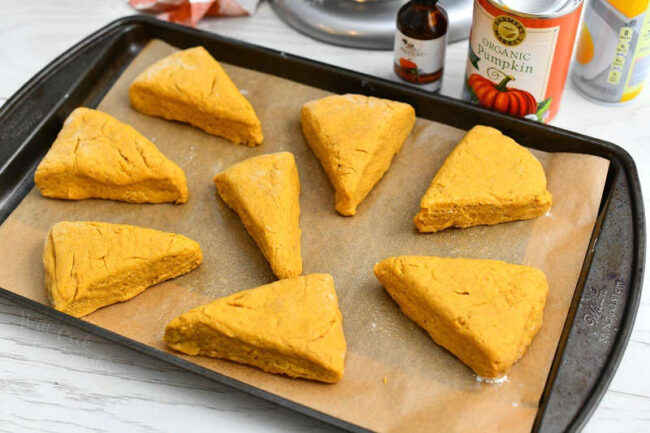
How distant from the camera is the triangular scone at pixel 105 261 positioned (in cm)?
166

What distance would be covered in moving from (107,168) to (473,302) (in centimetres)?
95

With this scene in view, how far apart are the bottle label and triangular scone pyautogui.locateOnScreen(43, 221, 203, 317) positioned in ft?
2.58

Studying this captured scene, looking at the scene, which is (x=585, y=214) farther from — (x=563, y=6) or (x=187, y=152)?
(x=187, y=152)

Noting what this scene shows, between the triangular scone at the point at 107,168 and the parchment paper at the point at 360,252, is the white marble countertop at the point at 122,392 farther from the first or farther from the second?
the triangular scone at the point at 107,168

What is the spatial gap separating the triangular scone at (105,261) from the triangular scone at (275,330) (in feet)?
0.55

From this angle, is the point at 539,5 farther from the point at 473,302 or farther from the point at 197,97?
the point at 197,97

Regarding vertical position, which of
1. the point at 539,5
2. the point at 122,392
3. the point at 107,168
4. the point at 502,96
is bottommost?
the point at 122,392

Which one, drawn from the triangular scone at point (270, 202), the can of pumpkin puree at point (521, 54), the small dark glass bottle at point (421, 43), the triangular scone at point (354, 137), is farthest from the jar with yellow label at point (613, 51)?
the triangular scone at point (270, 202)

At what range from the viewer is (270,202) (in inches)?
71.6

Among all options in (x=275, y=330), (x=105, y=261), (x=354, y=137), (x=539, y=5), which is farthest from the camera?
(x=354, y=137)

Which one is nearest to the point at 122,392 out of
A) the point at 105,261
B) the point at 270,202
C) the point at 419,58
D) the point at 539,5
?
the point at 105,261

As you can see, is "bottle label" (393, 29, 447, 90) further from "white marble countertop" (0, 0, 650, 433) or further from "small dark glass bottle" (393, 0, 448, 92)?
"white marble countertop" (0, 0, 650, 433)

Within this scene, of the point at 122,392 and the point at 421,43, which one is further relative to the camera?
the point at 421,43

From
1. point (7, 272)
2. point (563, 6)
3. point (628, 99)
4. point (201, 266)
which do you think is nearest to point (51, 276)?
point (7, 272)
